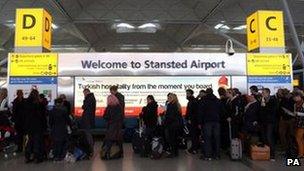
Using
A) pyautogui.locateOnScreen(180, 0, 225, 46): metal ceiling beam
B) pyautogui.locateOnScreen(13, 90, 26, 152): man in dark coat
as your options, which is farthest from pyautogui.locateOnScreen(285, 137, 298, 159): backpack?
pyautogui.locateOnScreen(180, 0, 225, 46): metal ceiling beam

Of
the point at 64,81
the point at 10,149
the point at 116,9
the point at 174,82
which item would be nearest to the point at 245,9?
the point at 116,9

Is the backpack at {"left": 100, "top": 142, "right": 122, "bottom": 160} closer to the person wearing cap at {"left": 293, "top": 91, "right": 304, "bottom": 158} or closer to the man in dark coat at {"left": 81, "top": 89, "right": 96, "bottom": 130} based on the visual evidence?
the man in dark coat at {"left": 81, "top": 89, "right": 96, "bottom": 130}

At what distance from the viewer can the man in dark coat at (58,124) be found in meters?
10.3

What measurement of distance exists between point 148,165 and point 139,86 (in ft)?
17.6

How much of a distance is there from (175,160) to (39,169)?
10.3ft

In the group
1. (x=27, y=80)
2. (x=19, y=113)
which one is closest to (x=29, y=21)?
(x=27, y=80)

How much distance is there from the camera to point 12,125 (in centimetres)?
1170

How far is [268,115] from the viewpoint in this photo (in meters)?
10.3

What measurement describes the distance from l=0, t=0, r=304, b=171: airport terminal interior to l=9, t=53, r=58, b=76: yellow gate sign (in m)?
0.03

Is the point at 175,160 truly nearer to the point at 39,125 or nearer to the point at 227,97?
the point at 227,97

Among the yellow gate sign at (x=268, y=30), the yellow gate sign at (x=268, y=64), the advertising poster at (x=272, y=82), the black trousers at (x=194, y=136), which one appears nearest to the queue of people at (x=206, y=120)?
the black trousers at (x=194, y=136)

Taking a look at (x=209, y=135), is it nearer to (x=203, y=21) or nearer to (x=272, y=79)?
(x=272, y=79)

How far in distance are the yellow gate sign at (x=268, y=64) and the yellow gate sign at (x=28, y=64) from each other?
22.0 ft

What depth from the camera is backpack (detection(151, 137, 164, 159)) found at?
10.8 meters
